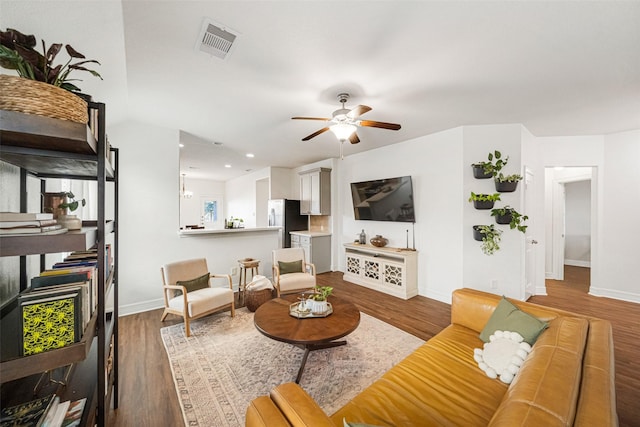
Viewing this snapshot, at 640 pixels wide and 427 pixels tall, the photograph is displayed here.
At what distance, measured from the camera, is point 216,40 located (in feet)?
6.03

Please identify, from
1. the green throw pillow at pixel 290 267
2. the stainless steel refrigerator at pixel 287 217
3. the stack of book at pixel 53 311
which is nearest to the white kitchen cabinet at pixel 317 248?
the stainless steel refrigerator at pixel 287 217

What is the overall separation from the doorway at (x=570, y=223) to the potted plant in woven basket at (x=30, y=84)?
643 centimetres

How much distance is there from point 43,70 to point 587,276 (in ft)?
26.9

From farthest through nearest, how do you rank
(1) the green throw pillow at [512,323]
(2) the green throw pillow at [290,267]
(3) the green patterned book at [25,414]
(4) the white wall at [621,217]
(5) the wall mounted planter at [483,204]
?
1. (2) the green throw pillow at [290,267]
2. (4) the white wall at [621,217]
3. (5) the wall mounted planter at [483,204]
4. (1) the green throw pillow at [512,323]
5. (3) the green patterned book at [25,414]

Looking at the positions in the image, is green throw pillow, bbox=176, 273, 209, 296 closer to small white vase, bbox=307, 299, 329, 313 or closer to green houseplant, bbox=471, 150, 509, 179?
small white vase, bbox=307, 299, 329, 313

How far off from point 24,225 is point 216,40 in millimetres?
1643

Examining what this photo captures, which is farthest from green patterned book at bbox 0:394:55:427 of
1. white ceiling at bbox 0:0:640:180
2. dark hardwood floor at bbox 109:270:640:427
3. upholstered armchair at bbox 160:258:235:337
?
upholstered armchair at bbox 160:258:235:337

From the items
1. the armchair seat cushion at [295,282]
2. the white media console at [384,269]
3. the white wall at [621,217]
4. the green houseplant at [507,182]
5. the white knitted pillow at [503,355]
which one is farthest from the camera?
the white media console at [384,269]

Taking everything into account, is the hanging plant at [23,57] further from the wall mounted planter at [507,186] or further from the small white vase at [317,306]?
the wall mounted planter at [507,186]

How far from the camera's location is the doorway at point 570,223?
5086 millimetres

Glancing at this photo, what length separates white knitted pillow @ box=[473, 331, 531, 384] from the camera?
152 cm

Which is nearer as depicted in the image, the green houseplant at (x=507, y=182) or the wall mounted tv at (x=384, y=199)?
the green houseplant at (x=507, y=182)

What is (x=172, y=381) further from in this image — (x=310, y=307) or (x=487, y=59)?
(x=487, y=59)

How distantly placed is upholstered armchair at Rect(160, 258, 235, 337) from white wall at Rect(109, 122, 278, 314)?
705mm
